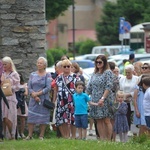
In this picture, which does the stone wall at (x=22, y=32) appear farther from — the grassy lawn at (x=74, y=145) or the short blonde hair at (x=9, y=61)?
the grassy lawn at (x=74, y=145)

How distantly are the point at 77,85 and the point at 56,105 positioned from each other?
813mm

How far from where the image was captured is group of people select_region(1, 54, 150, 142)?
48.3 feet

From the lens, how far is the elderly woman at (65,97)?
15.5 m

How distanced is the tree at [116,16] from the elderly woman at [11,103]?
4624 cm

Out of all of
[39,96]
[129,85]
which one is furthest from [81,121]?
[129,85]

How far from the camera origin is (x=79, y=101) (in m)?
15.3

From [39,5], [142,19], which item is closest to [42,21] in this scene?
[39,5]

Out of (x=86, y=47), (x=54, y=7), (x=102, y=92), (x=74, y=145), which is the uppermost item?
(x=54, y=7)

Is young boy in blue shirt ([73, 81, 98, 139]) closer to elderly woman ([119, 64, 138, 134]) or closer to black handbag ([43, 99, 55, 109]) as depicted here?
black handbag ([43, 99, 55, 109])

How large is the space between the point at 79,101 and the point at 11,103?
146 centimetres

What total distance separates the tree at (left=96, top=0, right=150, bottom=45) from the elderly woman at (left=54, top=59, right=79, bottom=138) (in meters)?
46.4

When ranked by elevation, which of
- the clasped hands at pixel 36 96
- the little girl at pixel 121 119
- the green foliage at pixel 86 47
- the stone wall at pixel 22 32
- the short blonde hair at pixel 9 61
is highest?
the stone wall at pixel 22 32

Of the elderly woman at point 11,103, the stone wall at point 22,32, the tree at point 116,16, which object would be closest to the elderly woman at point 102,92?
the elderly woman at point 11,103

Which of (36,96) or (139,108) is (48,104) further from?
(139,108)
